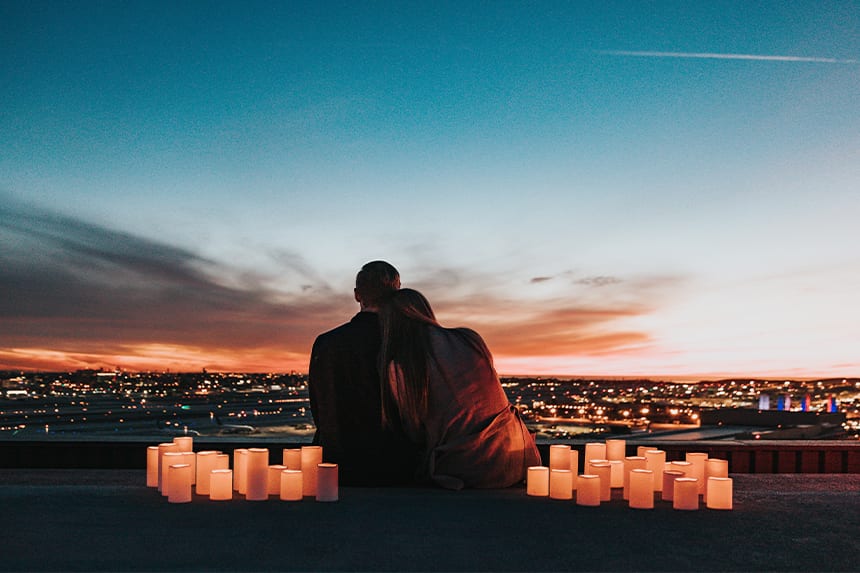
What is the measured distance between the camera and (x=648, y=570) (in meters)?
2.85

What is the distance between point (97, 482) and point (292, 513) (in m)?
2.51

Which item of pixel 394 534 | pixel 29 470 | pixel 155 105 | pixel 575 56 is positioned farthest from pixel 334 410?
pixel 155 105

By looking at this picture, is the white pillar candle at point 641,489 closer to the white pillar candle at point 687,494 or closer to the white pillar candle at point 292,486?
the white pillar candle at point 687,494

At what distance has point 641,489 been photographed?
4.19 metres

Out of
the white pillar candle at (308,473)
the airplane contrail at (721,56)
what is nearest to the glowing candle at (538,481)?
the white pillar candle at (308,473)

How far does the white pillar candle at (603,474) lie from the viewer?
14.7ft

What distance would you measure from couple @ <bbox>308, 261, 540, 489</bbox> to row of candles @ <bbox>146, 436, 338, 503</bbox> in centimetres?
30

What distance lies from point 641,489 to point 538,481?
613 mm

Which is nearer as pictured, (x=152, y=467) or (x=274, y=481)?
(x=274, y=481)

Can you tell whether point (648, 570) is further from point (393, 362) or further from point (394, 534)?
point (393, 362)

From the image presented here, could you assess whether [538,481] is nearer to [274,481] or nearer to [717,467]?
[717,467]

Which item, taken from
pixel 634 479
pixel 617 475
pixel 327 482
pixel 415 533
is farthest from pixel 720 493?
pixel 327 482

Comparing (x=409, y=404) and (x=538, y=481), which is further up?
(x=409, y=404)

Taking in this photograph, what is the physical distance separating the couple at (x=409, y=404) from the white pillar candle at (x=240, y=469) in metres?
0.55
